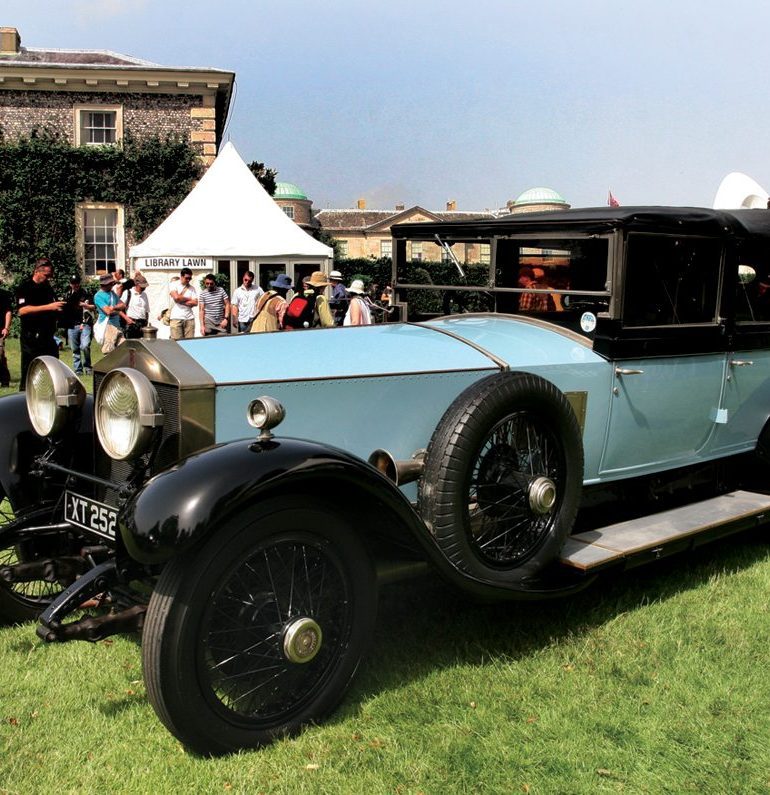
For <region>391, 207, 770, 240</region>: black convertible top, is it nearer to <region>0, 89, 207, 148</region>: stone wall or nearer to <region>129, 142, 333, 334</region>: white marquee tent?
<region>129, 142, 333, 334</region>: white marquee tent

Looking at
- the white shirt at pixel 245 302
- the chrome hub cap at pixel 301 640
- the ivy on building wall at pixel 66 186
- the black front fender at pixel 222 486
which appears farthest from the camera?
the ivy on building wall at pixel 66 186

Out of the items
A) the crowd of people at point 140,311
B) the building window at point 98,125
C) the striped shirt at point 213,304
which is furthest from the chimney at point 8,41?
the striped shirt at point 213,304

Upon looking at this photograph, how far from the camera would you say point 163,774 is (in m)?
2.57

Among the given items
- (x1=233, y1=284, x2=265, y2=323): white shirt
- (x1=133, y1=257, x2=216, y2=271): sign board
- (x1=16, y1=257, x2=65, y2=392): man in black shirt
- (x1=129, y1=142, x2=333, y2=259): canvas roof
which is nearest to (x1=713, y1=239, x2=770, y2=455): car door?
(x1=16, y1=257, x2=65, y2=392): man in black shirt

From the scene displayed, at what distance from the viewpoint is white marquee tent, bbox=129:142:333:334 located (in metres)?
14.6

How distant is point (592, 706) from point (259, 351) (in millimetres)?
1860

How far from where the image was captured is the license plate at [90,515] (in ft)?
9.61

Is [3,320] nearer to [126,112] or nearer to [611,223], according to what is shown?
[611,223]

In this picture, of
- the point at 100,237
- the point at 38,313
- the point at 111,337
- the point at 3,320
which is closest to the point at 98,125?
the point at 100,237

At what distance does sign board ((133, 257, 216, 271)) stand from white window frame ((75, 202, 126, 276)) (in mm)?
7628

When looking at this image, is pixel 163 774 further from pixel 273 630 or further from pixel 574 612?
pixel 574 612

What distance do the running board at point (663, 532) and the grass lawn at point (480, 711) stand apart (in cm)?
32

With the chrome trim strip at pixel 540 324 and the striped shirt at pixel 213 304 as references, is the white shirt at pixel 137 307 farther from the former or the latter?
the chrome trim strip at pixel 540 324

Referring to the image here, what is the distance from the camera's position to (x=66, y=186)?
71.8ft
